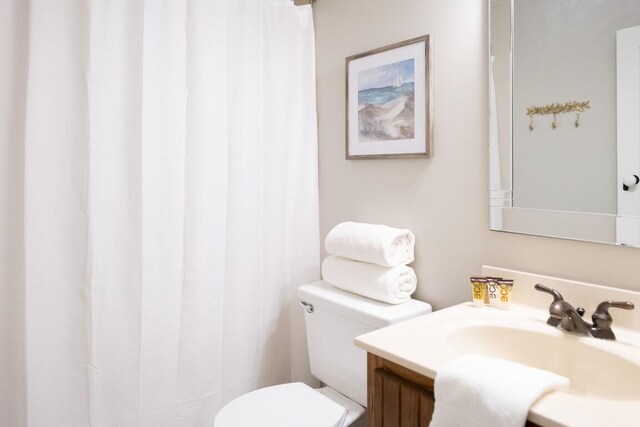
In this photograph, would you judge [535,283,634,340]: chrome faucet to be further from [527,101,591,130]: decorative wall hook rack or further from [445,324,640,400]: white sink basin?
[527,101,591,130]: decorative wall hook rack

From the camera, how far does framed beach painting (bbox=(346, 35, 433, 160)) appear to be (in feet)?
5.03

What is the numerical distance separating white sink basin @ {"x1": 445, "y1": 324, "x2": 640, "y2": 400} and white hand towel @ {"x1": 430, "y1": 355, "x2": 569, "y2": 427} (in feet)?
0.70

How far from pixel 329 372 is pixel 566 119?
1174 mm

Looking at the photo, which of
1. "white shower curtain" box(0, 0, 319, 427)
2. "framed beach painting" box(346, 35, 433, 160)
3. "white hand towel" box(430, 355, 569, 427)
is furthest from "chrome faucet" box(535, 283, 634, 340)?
"white shower curtain" box(0, 0, 319, 427)

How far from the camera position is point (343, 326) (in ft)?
5.07

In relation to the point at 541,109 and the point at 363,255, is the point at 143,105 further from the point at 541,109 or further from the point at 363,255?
the point at 541,109

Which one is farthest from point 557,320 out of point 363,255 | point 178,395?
point 178,395

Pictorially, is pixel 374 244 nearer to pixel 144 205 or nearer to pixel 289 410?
pixel 289 410

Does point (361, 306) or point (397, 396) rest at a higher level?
point (361, 306)

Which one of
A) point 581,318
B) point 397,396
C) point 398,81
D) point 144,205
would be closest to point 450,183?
point 398,81

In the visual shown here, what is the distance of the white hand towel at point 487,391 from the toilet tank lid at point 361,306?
52 centimetres

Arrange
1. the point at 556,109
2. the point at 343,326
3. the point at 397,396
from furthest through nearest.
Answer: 1. the point at 343,326
2. the point at 556,109
3. the point at 397,396

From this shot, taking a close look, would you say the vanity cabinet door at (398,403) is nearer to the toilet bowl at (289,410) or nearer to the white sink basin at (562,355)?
the white sink basin at (562,355)

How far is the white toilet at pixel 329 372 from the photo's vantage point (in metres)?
1.38
